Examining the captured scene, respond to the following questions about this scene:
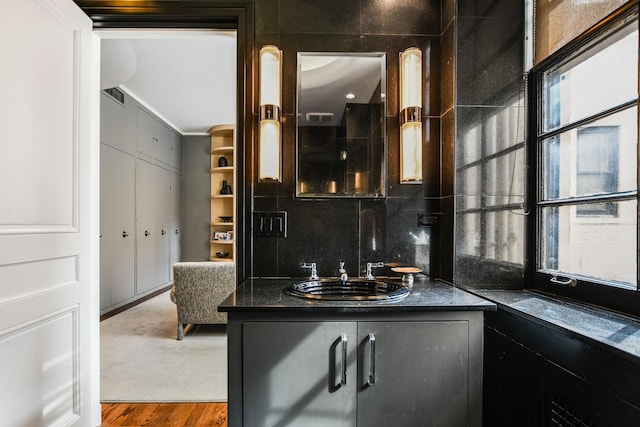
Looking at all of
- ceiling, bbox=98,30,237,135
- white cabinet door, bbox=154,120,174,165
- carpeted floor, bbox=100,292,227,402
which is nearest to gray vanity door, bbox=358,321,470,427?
carpeted floor, bbox=100,292,227,402

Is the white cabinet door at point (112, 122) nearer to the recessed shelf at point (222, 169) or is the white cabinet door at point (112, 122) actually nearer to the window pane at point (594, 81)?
the recessed shelf at point (222, 169)

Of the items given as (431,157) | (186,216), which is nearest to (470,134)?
(431,157)

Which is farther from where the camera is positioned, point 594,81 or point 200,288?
point 200,288

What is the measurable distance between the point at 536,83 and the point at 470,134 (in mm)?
378

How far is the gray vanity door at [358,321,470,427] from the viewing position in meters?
1.24

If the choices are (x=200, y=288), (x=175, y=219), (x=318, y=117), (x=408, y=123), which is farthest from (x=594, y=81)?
(x=175, y=219)

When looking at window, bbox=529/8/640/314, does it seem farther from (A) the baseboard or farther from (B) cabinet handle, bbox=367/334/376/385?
(A) the baseboard

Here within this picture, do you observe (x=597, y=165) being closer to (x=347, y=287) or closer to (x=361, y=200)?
(x=361, y=200)

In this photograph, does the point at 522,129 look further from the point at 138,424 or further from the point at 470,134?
the point at 138,424

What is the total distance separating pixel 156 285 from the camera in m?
5.04

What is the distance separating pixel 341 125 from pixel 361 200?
423 mm

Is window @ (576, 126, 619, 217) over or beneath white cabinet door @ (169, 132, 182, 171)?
beneath

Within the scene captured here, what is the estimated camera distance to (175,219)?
18.4ft

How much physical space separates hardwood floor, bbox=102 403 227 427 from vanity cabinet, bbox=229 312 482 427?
2.81 feet
